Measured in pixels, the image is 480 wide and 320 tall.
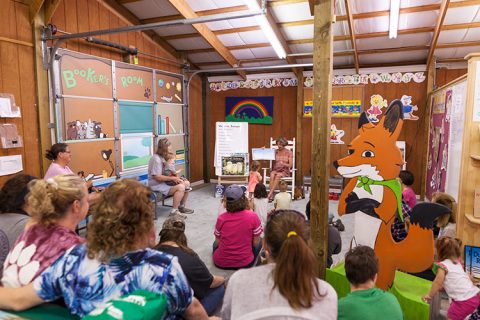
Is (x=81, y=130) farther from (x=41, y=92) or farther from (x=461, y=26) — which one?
(x=461, y=26)

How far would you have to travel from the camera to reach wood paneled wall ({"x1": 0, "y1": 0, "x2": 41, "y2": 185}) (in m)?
3.92

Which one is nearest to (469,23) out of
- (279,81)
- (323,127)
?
(279,81)

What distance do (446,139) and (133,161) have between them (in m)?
4.69

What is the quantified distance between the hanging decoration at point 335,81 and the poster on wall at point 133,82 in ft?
7.29

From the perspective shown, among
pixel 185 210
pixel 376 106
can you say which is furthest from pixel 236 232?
pixel 376 106

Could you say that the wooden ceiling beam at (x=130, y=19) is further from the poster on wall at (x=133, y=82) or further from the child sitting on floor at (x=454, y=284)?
the child sitting on floor at (x=454, y=284)

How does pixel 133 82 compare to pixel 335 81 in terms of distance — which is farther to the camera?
pixel 335 81

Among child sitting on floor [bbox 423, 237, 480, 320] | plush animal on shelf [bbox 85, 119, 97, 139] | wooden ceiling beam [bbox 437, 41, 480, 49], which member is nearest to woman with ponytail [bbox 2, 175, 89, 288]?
child sitting on floor [bbox 423, 237, 480, 320]

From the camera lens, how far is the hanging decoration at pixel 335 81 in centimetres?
648

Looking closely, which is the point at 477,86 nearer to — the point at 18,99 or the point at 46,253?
the point at 46,253

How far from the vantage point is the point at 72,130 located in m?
4.71

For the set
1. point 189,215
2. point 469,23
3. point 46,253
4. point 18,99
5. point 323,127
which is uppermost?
point 469,23

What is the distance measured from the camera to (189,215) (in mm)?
5379

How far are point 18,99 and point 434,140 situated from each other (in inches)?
231
